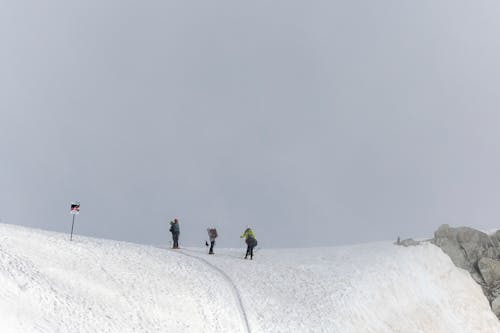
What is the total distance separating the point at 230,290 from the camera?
23.0 metres

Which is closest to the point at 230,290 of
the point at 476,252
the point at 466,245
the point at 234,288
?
the point at 234,288

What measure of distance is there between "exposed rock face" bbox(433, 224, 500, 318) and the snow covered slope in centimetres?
118

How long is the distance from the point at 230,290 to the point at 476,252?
23.7 m

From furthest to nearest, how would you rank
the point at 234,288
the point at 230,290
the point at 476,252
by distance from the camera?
the point at 476,252
the point at 234,288
the point at 230,290

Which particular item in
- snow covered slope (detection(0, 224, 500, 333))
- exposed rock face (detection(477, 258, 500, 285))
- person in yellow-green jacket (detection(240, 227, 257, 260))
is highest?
person in yellow-green jacket (detection(240, 227, 257, 260))

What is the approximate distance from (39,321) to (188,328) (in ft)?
20.1

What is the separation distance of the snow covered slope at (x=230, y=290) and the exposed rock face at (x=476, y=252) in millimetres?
1176

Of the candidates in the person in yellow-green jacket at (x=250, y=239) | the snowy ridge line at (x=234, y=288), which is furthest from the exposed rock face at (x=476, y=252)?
the snowy ridge line at (x=234, y=288)

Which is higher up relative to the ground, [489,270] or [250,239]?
[250,239]

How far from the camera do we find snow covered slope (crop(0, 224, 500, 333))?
15547 mm

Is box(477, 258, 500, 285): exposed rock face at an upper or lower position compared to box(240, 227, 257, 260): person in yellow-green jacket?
lower

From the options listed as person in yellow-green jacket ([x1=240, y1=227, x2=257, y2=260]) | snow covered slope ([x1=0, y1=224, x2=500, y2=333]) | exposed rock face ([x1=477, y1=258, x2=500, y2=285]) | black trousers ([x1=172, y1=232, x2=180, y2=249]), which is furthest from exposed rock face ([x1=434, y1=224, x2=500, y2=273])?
black trousers ([x1=172, y1=232, x2=180, y2=249])

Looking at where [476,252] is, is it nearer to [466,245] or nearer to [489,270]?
[466,245]

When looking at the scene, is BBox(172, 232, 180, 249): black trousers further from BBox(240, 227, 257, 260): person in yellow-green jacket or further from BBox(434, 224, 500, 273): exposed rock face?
BBox(434, 224, 500, 273): exposed rock face
